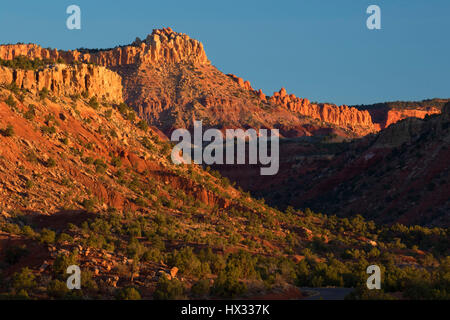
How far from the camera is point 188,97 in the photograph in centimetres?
14338

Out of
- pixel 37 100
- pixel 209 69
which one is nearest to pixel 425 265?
pixel 37 100

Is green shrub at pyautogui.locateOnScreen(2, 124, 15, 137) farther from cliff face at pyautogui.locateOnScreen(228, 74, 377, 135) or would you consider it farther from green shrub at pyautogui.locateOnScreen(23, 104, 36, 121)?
cliff face at pyautogui.locateOnScreen(228, 74, 377, 135)

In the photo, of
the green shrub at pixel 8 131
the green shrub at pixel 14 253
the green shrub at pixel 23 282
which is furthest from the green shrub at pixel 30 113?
the green shrub at pixel 23 282

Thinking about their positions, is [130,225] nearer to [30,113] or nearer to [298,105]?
[30,113]

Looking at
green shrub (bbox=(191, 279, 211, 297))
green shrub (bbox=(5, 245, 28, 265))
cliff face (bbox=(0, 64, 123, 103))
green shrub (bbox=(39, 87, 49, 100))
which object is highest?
cliff face (bbox=(0, 64, 123, 103))

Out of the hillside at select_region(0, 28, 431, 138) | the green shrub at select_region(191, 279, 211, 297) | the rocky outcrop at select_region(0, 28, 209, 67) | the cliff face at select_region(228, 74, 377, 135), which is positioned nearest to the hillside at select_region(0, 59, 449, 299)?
the green shrub at select_region(191, 279, 211, 297)

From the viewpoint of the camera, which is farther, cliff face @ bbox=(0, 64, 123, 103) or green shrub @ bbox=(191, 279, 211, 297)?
cliff face @ bbox=(0, 64, 123, 103)

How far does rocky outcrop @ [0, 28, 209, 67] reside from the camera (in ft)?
466

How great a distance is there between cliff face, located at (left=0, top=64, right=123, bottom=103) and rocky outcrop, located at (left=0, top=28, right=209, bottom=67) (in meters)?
83.9

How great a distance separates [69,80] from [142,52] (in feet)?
316

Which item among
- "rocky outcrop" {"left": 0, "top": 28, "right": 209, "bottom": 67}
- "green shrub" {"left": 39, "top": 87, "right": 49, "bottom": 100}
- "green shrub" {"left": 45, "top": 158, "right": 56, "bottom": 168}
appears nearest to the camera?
"green shrub" {"left": 45, "top": 158, "right": 56, "bottom": 168}

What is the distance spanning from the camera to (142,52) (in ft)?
480

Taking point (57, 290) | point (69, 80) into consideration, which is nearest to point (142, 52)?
point (69, 80)
